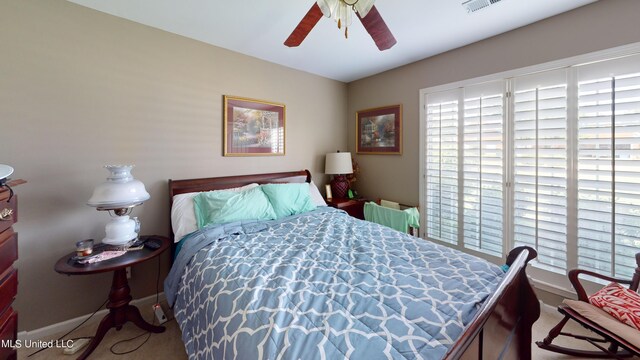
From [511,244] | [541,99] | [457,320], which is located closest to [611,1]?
[541,99]

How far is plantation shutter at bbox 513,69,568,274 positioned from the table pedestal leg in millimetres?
3298

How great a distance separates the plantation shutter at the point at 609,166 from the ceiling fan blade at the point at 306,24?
216cm

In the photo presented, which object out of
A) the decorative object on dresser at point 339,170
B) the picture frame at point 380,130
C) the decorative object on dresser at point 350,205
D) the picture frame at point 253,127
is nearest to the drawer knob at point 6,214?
the picture frame at point 253,127

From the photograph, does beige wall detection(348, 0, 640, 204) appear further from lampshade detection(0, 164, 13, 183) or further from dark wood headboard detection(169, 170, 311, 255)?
lampshade detection(0, 164, 13, 183)

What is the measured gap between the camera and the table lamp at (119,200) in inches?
69.2

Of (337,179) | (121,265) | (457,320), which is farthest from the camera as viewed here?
(337,179)

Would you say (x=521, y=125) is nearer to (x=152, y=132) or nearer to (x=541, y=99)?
(x=541, y=99)

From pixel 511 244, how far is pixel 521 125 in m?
1.13

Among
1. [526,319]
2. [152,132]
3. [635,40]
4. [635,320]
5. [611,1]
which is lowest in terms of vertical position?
[635,320]

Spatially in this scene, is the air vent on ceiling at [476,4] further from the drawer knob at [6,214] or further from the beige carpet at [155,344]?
the drawer knob at [6,214]

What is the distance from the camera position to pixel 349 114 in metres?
4.03

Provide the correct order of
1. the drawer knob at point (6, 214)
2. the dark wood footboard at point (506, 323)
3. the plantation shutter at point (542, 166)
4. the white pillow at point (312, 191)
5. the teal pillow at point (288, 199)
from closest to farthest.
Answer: the dark wood footboard at point (506, 323)
the drawer knob at point (6, 214)
the plantation shutter at point (542, 166)
the teal pillow at point (288, 199)
the white pillow at point (312, 191)

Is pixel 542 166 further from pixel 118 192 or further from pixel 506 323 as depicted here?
pixel 118 192

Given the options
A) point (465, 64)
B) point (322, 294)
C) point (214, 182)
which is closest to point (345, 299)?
point (322, 294)
